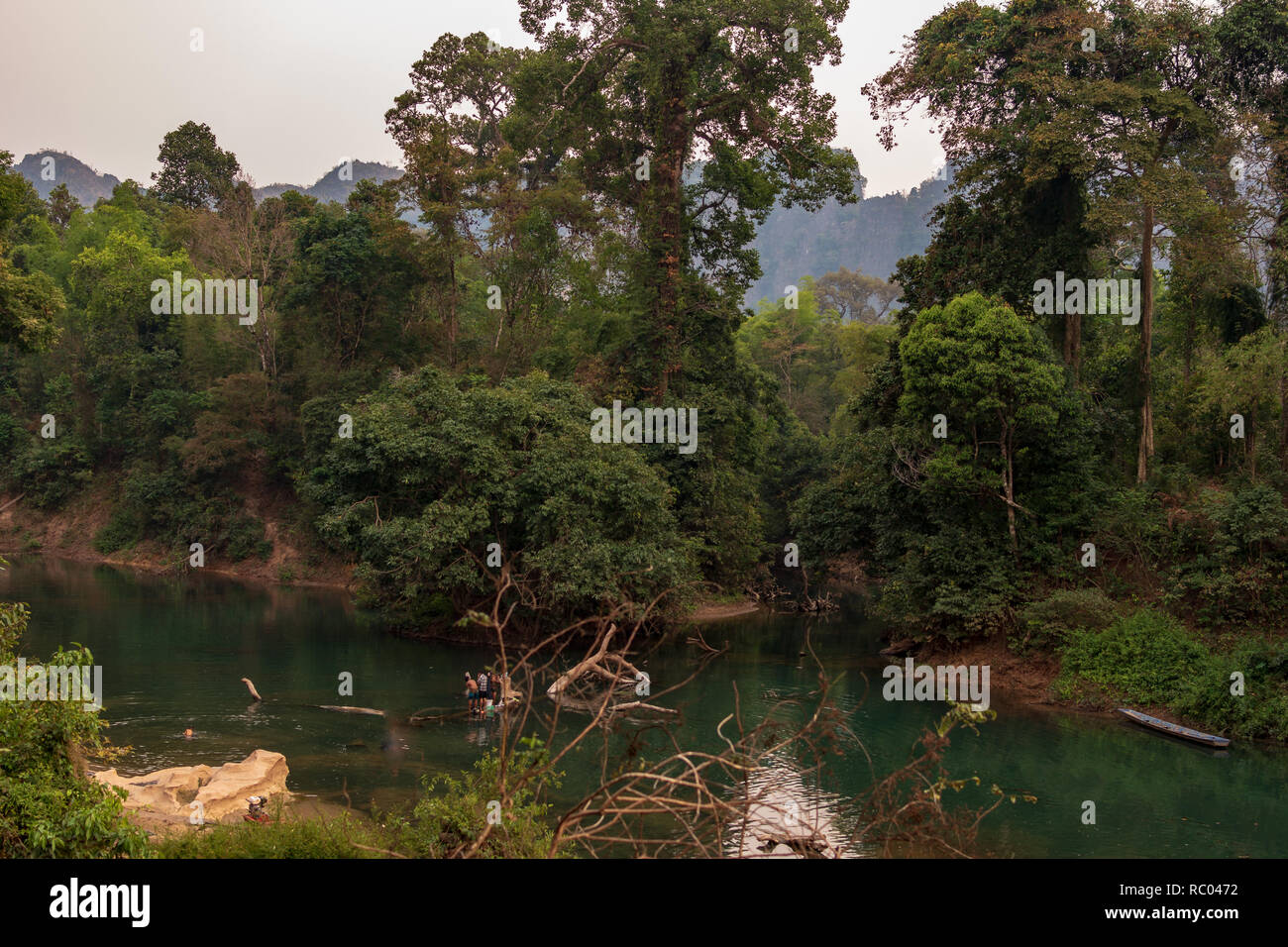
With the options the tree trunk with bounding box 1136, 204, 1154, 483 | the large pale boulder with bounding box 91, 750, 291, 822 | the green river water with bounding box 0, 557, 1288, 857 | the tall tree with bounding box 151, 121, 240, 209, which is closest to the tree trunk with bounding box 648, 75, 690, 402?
the green river water with bounding box 0, 557, 1288, 857

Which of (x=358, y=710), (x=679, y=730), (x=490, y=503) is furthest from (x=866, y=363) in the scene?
(x=358, y=710)

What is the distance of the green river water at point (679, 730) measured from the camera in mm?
16078

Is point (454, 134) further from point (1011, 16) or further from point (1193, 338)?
point (1193, 338)

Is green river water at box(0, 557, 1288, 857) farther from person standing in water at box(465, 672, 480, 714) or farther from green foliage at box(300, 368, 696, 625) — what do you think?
green foliage at box(300, 368, 696, 625)

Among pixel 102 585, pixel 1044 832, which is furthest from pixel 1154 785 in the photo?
pixel 102 585

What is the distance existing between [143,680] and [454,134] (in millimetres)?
28749

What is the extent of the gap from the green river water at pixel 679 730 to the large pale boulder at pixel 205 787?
0.64 metres

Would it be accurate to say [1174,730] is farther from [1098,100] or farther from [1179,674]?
[1098,100]

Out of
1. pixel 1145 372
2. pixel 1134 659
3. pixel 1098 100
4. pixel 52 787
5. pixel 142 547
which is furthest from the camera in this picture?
pixel 142 547

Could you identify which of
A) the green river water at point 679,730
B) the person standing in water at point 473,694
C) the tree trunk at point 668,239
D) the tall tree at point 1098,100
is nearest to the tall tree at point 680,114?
the tree trunk at point 668,239

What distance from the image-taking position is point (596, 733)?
2031cm

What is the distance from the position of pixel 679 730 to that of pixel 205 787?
348 inches

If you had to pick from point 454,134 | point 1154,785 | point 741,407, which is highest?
point 454,134

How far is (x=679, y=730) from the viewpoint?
2000 cm
